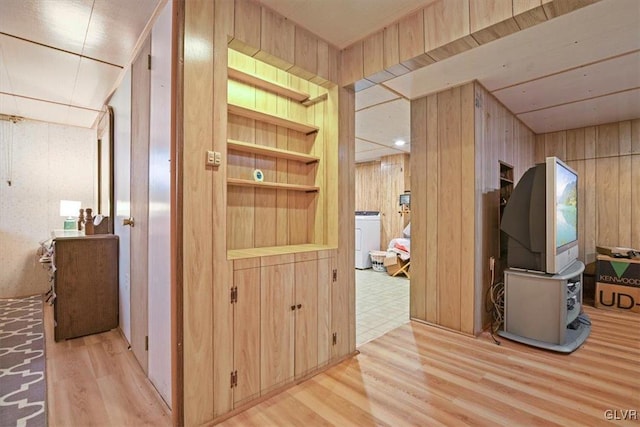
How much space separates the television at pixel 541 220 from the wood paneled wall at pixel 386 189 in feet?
10.9

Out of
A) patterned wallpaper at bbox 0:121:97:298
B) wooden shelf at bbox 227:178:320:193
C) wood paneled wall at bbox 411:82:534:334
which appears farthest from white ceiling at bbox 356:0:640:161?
patterned wallpaper at bbox 0:121:97:298

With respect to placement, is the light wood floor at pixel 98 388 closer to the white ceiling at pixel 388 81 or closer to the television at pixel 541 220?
the white ceiling at pixel 388 81

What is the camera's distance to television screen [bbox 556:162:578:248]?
9.40 ft

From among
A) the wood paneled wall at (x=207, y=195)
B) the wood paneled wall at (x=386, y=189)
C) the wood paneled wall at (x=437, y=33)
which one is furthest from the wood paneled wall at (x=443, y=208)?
the wood paneled wall at (x=386, y=189)

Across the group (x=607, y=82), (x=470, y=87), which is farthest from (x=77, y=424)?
(x=607, y=82)

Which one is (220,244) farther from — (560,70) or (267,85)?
(560,70)

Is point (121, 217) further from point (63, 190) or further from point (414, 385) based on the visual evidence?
point (414, 385)

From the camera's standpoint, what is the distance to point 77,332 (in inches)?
114

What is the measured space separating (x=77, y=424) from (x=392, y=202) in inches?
230

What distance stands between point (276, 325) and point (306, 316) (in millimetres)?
264

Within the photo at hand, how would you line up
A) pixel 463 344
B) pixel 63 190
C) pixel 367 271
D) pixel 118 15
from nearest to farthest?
1. pixel 118 15
2. pixel 463 344
3. pixel 63 190
4. pixel 367 271

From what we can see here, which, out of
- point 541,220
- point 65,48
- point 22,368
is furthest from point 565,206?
point 22,368

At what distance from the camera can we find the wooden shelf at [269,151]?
2.11m

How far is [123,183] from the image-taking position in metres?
2.94
